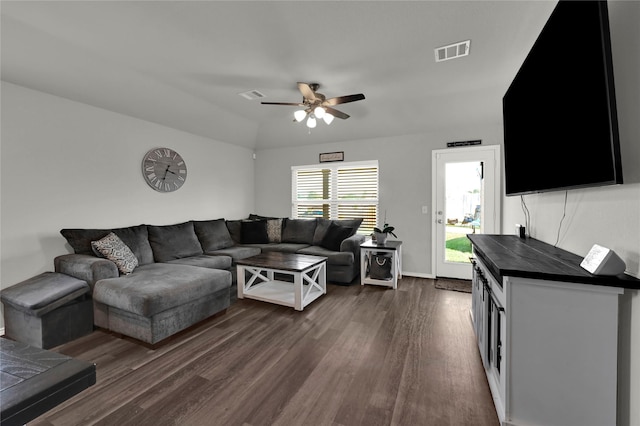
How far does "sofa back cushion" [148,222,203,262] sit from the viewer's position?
3.64 m

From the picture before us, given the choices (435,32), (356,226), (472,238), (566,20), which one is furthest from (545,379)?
(356,226)

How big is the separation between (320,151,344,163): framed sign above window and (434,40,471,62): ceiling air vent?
8.63 feet

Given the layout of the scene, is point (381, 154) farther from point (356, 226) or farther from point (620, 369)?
point (620, 369)

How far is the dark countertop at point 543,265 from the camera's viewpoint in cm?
119

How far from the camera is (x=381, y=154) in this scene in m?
4.85

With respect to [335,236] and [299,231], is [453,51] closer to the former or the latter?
[335,236]

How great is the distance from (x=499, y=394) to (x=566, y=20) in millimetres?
2025

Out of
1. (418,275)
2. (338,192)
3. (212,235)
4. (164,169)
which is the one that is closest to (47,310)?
(212,235)

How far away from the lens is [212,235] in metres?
4.41

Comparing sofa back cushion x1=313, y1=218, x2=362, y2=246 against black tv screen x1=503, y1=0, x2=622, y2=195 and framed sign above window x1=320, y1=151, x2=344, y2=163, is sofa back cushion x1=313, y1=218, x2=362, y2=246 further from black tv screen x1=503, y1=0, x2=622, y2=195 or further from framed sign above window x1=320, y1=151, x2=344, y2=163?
black tv screen x1=503, y1=0, x2=622, y2=195

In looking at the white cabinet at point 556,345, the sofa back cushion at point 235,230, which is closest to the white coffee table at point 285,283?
the sofa back cushion at point 235,230

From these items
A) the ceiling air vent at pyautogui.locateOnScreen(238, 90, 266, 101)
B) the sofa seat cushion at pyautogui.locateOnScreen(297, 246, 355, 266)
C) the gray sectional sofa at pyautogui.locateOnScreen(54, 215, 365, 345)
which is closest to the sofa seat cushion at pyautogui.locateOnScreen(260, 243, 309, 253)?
the gray sectional sofa at pyautogui.locateOnScreen(54, 215, 365, 345)

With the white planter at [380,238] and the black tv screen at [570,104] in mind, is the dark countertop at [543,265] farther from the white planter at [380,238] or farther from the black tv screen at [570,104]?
the white planter at [380,238]

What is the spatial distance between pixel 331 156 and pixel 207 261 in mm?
2965
